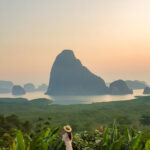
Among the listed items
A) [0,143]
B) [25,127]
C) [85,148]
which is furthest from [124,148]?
[25,127]

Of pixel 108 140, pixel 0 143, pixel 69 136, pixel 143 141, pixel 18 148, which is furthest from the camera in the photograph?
pixel 0 143

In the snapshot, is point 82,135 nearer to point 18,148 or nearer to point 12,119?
point 18,148

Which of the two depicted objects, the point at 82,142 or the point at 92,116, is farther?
the point at 92,116

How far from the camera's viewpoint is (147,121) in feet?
138

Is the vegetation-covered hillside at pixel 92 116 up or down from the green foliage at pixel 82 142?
down

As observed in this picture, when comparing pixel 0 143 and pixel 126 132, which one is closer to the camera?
pixel 126 132

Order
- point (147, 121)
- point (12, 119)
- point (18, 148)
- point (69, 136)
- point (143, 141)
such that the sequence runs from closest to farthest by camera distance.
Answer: point (69, 136)
point (18, 148)
point (143, 141)
point (12, 119)
point (147, 121)

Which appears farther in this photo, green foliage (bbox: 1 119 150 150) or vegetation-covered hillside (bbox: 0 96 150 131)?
vegetation-covered hillside (bbox: 0 96 150 131)

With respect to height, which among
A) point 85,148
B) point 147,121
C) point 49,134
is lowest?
point 147,121

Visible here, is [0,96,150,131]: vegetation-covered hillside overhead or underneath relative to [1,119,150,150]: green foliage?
underneath

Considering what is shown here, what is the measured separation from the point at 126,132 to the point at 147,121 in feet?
125

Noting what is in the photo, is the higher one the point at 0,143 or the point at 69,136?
the point at 69,136

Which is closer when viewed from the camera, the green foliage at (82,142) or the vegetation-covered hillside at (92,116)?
the green foliage at (82,142)

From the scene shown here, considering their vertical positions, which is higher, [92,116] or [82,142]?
[82,142]
